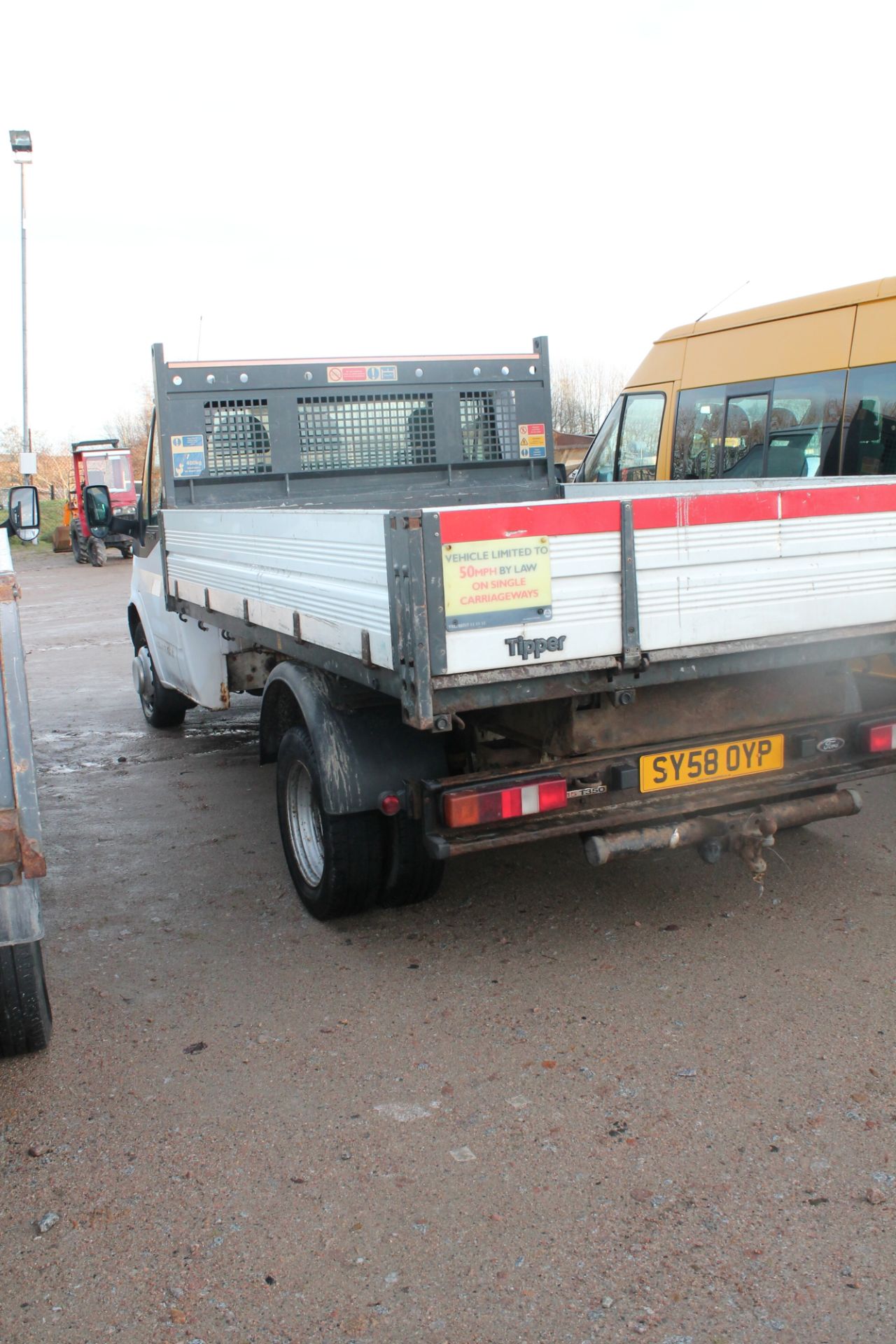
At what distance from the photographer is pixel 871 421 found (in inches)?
283

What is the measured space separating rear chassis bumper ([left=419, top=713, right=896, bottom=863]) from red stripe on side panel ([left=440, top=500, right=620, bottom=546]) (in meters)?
0.92

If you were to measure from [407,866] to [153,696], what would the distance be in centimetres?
459

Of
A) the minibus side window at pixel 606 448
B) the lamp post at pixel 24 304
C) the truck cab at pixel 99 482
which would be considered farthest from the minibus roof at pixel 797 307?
the truck cab at pixel 99 482

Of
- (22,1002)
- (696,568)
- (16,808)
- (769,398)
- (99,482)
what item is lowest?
(22,1002)

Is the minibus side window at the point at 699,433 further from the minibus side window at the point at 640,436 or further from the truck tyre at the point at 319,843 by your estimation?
the truck tyre at the point at 319,843

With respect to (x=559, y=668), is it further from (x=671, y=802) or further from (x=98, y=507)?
(x=98, y=507)

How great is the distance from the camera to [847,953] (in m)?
4.07

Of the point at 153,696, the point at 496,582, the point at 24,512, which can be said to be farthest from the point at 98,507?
the point at 496,582

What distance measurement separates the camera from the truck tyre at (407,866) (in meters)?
4.34

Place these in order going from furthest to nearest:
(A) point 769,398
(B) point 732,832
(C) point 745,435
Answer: (C) point 745,435 < (A) point 769,398 < (B) point 732,832

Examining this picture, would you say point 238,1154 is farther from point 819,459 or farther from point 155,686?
point 819,459

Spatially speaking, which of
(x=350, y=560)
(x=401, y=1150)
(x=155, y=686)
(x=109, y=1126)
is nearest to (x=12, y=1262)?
(x=109, y=1126)

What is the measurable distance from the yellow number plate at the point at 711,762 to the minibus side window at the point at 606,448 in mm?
6064

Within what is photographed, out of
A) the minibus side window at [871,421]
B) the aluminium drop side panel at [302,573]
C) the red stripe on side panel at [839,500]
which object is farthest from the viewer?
the minibus side window at [871,421]
